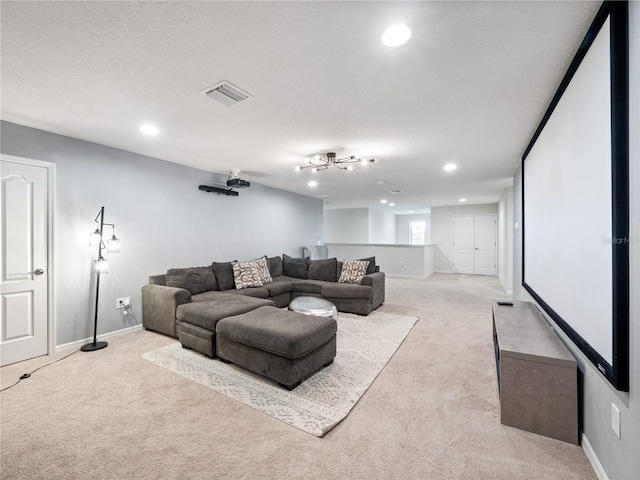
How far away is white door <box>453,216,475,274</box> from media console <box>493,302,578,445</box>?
839 cm

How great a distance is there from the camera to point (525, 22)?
4.85 feet

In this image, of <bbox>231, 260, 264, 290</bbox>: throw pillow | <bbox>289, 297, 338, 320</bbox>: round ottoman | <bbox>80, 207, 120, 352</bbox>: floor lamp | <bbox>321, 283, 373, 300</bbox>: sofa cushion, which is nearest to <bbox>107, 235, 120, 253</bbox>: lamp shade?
<bbox>80, 207, 120, 352</bbox>: floor lamp

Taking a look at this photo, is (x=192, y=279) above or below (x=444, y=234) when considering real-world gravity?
below

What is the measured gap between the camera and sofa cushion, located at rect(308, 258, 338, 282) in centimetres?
552

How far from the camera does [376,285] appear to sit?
193 inches

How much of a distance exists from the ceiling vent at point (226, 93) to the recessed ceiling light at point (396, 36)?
117cm

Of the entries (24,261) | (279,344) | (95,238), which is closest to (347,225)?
(95,238)

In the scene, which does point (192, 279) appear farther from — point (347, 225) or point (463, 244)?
point (463, 244)

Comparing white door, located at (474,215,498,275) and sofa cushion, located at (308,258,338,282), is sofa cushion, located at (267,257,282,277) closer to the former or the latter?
sofa cushion, located at (308,258,338,282)

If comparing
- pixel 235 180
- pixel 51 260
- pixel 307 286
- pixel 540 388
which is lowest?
pixel 540 388

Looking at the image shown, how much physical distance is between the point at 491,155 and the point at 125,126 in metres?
4.58

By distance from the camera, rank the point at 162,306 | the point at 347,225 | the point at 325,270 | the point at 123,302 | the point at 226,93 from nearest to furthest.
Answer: the point at 226,93, the point at 162,306, the point at 123,302, the point at 325,270, the point at 347,225

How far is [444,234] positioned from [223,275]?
8.29 meters

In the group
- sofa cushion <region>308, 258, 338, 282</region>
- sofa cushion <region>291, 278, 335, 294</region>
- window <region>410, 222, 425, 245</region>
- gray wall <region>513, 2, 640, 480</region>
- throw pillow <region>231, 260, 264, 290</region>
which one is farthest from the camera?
window <region>410, 222, 425, 245</region>
